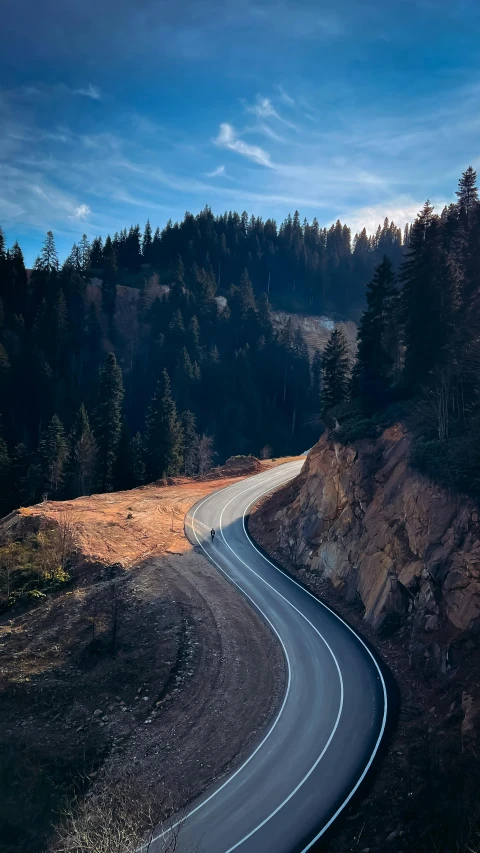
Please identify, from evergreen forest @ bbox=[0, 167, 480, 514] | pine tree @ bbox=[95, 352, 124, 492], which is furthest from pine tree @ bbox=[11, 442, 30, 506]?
pine tree @ bbox=[95, 352, 124, 492]

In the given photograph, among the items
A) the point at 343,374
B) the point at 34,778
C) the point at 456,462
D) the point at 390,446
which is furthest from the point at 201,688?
the point at 343,374

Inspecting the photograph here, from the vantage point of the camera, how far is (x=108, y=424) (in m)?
57.6

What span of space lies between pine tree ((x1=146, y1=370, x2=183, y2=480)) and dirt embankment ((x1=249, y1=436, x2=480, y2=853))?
21.7 m

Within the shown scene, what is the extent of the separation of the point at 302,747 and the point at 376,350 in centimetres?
2654

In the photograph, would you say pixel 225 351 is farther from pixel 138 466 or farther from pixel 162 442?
pixel 138 466

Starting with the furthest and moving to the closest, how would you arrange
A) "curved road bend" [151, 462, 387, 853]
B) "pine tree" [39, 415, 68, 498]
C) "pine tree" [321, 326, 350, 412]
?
1. "pine tree" [39, 415, 68, 498]
2. "pine tree" [321, 326, 350, 412]
3. "curved road bend" [151, 462, 387, 853]

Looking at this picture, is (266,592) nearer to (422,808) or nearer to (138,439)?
(422,808)

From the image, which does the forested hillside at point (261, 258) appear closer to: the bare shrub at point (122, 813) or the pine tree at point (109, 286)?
the pine tree at point (109, 286)

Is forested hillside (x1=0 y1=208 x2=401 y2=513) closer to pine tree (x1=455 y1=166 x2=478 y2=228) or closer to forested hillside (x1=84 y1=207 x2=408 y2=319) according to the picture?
forested hillside (x1=84 y1=207 x2=408 y2=319)

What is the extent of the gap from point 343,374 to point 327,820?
117ft

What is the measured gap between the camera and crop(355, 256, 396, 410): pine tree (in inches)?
1388

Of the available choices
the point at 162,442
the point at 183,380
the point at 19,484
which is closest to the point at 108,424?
the point at 162,442

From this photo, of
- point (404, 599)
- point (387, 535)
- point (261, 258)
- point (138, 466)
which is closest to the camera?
point (404, 599)

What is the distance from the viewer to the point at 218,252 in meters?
120
